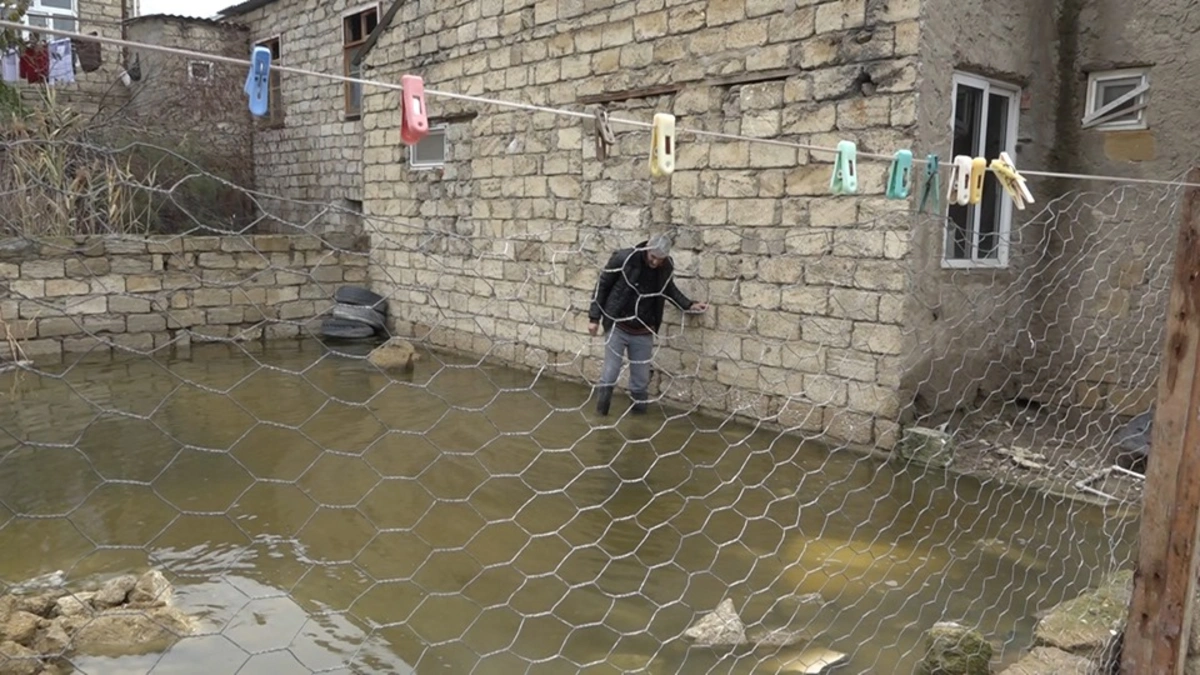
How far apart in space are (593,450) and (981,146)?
3.52 metres

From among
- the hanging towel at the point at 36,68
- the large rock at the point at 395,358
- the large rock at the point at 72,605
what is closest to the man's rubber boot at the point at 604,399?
the large rock at the point at 395,358

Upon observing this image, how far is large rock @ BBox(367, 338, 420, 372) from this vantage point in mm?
8735

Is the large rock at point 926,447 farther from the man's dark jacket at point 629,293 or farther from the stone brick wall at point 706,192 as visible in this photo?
the man's dark jacket at point 629,293

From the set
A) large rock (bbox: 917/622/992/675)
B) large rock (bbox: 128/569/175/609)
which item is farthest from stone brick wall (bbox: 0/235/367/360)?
large rock (bbox: 917/622/992/675)

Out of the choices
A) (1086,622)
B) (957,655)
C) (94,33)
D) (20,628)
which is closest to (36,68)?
(94,33)

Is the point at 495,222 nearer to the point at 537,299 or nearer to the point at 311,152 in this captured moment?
the point at 537,299

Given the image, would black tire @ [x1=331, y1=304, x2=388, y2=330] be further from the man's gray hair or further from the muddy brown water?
the man's gray hair

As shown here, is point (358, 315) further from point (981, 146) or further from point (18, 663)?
point (18, 663)

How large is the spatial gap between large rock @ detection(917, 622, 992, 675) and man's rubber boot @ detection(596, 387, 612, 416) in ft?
12.6

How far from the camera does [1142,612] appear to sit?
261 centimetres

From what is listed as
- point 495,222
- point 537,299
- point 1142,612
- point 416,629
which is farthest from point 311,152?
point 1142,612

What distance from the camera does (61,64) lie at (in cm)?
1380

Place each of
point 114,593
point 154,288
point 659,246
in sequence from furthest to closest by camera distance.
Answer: point 154,288
point 659,246
point 114,593

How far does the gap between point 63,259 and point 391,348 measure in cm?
367
